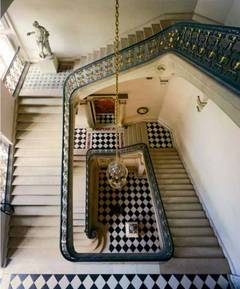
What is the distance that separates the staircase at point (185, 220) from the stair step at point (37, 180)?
3.07 m

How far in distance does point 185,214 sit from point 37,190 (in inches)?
155

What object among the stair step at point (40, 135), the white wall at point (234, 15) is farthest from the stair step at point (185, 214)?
the white wall at point (234, 15)

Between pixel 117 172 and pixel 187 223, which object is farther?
pixel 187 223

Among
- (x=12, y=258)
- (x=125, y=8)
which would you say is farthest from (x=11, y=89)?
(x=12, y=258)

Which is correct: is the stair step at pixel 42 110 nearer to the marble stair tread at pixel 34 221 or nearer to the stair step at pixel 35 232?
the marble stair tread at pixel 34 221

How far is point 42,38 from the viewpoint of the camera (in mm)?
5840

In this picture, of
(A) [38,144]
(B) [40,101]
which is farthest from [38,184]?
(B) [40,101]

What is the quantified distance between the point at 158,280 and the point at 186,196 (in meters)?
2.43

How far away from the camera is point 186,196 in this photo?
6262 mm

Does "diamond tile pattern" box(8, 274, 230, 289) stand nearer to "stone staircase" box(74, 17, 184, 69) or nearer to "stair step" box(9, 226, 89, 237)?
"stair step" box(9, 226, 89, 237)

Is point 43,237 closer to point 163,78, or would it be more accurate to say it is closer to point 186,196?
point 186,196

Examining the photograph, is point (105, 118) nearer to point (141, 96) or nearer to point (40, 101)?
point (141, 96)

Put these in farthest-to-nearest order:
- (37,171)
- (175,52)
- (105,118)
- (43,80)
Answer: (105,118), (43,80), (37,171), (175,52)

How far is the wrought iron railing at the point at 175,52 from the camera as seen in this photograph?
102 inches
